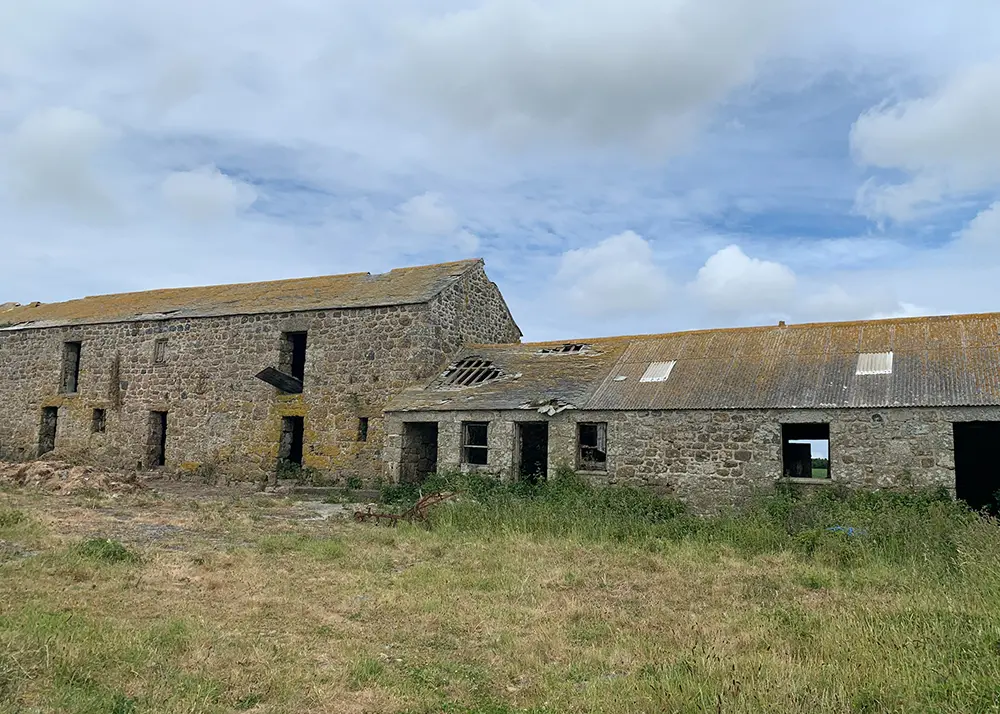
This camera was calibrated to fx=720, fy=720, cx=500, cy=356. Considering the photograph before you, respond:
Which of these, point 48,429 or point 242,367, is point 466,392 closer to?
point 242,367

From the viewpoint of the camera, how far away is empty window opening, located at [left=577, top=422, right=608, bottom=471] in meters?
16.2

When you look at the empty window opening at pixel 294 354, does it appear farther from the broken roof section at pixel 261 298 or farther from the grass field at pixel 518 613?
the grass field at pixel 518 613

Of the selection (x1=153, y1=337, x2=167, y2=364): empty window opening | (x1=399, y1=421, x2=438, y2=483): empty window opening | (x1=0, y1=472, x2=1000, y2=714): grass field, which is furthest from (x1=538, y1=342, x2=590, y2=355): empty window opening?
(x1=153, y1=337, x2=167, y2=364): empty window opening

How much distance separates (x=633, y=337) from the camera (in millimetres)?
19422

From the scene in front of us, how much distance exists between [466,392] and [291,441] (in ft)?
21.5

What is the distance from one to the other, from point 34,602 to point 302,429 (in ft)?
49.2

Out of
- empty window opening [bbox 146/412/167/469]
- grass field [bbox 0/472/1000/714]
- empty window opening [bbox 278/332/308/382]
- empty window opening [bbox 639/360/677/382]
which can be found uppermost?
empty window opening [bbox 278/332/308/382]

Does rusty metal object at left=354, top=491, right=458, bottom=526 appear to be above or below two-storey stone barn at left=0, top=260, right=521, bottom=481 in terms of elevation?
below

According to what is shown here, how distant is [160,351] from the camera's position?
24.0 meters

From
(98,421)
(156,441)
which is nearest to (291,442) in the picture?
(156,441)

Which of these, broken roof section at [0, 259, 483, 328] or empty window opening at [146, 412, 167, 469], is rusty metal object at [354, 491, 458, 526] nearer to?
broken roof section at [0, 259, 483, 328]

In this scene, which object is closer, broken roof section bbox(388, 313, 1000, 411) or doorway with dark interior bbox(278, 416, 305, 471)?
broken roof section bbox(388, 313, 1000, 411)

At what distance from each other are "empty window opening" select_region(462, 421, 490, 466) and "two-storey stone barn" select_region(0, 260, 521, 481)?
285 cm

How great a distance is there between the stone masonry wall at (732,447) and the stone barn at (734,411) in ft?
0.08
